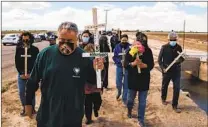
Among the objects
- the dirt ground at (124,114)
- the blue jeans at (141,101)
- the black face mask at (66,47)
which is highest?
the black face mask at (66,47)

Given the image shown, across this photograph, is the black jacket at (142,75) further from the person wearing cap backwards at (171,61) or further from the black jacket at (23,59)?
the black jacket at (23,59)

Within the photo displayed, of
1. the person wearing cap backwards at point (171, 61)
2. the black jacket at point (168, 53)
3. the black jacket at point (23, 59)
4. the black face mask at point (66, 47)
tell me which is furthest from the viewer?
the black jacket at point (168, 53)

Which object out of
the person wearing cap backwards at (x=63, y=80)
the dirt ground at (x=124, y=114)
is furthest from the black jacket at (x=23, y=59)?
the person wearing cap backwards at (x=63, y=80)

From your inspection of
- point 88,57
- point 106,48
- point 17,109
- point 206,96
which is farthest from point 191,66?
point 88,57

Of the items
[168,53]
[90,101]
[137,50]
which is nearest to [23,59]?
[90,101]

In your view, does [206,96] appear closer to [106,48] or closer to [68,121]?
[106,48]

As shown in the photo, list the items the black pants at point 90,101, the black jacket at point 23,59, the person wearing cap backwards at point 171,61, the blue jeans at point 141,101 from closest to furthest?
the blue jeans at point 141,101 → the black pants at point 90,101 → the black jacket at point 23,59 → the person wearing cap backwards at point 171,61

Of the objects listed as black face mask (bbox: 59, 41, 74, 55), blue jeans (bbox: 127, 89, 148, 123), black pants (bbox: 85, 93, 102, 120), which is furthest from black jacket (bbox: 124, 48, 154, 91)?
black face mask (bbox: 59, 41, 74, 55)

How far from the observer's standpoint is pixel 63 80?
12.9 ft

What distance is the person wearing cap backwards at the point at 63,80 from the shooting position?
3926mm

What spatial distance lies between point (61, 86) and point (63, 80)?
0.22 ft

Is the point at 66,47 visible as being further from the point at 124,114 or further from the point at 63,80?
the point at 124,114

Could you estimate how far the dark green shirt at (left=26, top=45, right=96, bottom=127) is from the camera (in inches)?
155

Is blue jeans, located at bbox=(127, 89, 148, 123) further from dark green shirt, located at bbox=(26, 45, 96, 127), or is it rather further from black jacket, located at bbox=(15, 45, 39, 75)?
dark green shirt, located at bbox=(26, 45, 96, 127)
